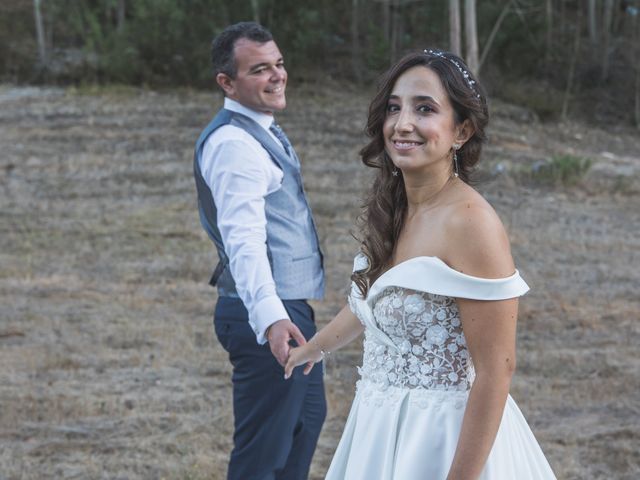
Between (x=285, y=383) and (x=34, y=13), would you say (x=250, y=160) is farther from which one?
(x=34, y=13)

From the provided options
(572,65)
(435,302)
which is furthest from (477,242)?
(572,65)

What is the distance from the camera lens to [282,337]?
327 cm

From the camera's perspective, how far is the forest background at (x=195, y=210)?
5824mm

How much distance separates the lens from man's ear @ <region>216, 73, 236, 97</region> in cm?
363

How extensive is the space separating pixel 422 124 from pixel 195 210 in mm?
10110

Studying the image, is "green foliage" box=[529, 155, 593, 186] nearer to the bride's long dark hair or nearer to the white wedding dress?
the bride's long dark hair

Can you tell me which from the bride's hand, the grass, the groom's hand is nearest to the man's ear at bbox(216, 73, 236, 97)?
the groom's hand

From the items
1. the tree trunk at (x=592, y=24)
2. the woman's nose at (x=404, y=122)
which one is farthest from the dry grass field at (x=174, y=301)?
the tree trunk at (x=592, y=24)

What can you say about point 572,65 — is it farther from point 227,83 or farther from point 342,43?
point 227,83

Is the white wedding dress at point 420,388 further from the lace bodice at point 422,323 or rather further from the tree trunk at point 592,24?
the tree trunk at point 592,24

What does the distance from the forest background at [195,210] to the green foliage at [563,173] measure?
0.12 feet

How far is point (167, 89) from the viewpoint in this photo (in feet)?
78.9

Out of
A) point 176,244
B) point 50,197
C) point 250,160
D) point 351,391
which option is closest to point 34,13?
point 50,197

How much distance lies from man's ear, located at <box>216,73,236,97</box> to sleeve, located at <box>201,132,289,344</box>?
22 centimetres
